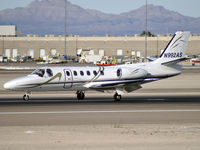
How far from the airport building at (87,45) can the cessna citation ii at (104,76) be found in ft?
327

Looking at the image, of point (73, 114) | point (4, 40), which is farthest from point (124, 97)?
point (4, 40)

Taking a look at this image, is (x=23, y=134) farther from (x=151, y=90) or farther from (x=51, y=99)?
(x=151, y=90)

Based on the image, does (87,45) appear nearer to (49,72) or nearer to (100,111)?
(49,72)

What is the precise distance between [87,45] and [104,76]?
108 m

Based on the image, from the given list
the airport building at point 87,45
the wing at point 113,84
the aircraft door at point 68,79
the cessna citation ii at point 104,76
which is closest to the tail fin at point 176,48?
the cessna citation ii at point 104,76

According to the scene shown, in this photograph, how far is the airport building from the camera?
133750mm

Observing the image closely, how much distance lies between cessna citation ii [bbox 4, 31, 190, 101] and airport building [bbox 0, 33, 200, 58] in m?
99.8

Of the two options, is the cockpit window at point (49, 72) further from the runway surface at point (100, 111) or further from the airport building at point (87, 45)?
the airport building at point (87, 45)

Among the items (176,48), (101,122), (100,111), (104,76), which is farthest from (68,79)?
(101,122)

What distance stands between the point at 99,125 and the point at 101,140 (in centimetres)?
371

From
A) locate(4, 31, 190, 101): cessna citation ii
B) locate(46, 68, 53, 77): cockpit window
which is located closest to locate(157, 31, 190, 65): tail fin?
locate(4, 31, 190, 101): cessna citation ii

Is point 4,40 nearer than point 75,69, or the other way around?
point 75,69

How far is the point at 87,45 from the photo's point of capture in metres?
139

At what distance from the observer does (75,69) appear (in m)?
31.3
